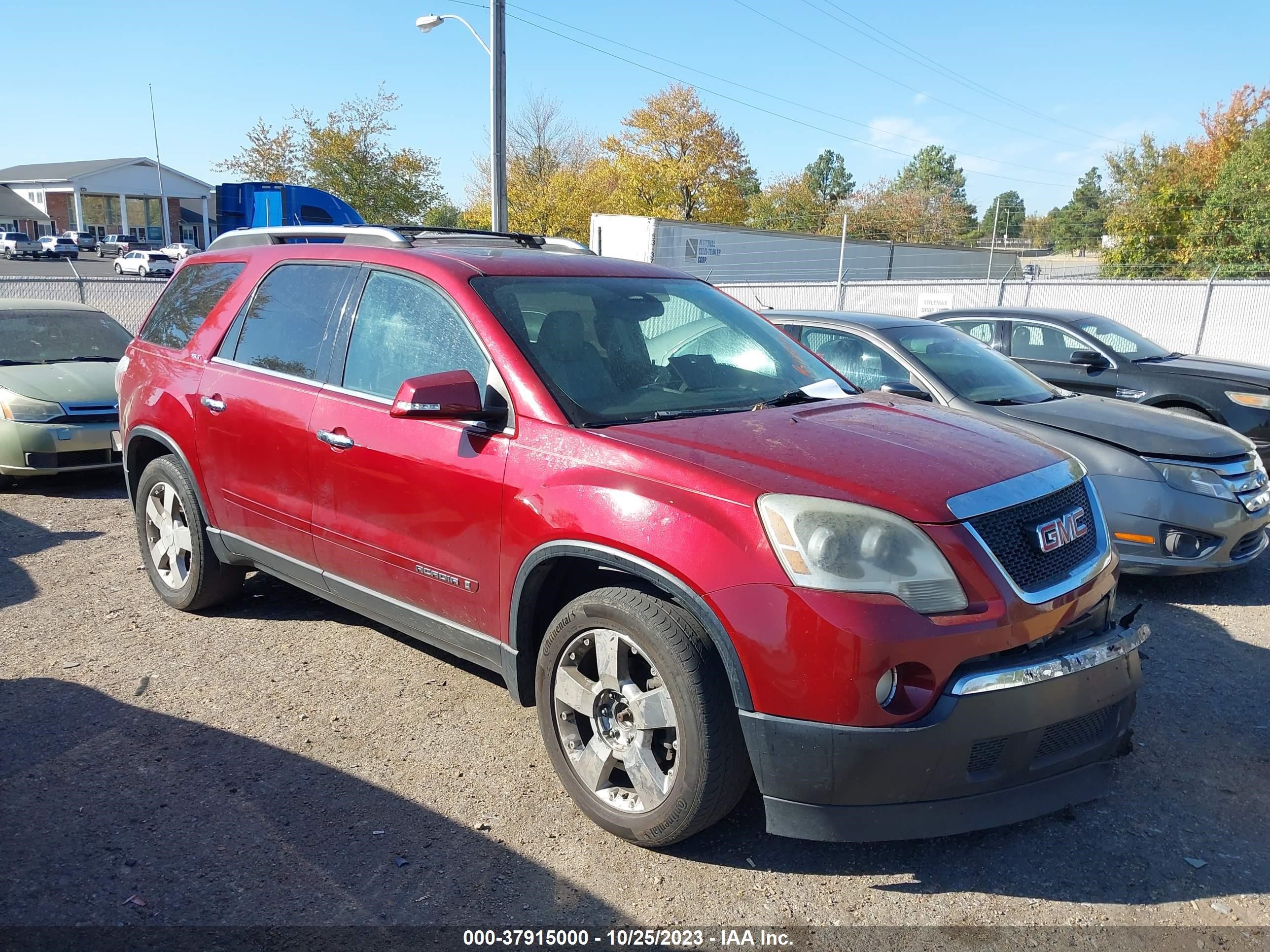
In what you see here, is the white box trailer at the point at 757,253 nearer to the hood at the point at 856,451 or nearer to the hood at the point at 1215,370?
the hood at the point at 1215,370

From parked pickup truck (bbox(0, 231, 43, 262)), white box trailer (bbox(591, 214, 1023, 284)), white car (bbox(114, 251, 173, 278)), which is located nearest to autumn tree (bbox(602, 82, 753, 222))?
white box trailer (bbox(591, 214, 1023, 284))

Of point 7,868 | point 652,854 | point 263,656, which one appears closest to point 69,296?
point 263,656

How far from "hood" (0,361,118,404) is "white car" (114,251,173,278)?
42.0 meters

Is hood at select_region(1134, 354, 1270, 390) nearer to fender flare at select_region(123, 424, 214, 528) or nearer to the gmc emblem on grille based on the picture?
the gmc emblem on grille

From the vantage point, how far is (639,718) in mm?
2869

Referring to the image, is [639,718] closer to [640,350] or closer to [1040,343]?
[640,350]

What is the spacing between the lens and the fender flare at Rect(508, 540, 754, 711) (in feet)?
8.59

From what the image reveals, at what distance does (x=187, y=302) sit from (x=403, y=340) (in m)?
1.99

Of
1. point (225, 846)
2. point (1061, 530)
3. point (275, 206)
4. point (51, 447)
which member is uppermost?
point (275, 206)

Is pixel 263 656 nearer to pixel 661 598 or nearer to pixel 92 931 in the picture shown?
pixel 92 931

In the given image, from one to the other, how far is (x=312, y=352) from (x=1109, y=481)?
442 centimetres

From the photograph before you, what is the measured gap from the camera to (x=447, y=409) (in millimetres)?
3178

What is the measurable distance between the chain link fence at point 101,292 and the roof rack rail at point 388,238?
10.5 meters

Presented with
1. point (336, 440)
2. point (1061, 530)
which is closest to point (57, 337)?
point (336, 440)
